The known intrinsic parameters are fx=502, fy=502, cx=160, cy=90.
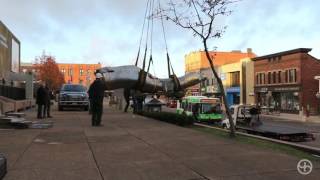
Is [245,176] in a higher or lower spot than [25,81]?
lower

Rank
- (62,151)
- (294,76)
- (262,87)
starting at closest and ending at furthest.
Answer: (62,151) < (294,76) < (262,87)

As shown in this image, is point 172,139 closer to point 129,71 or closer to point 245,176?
point 245,176

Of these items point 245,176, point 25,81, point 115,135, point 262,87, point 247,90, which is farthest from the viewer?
point 247,90

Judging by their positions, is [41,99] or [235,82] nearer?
[41,99]

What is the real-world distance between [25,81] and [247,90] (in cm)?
3645

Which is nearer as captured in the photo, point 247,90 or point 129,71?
point 129,71

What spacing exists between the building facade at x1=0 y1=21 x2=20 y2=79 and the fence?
6.79 feet

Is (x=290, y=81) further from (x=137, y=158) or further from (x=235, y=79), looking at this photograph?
(x=137, y=158)

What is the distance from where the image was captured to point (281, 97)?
64312 mm

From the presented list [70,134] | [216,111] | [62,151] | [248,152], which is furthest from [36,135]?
[216,111]

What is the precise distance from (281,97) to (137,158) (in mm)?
56635

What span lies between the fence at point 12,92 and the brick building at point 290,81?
31.7 meters

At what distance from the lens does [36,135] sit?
14172 mm

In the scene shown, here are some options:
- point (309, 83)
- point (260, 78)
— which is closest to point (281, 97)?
point (309, 83)
